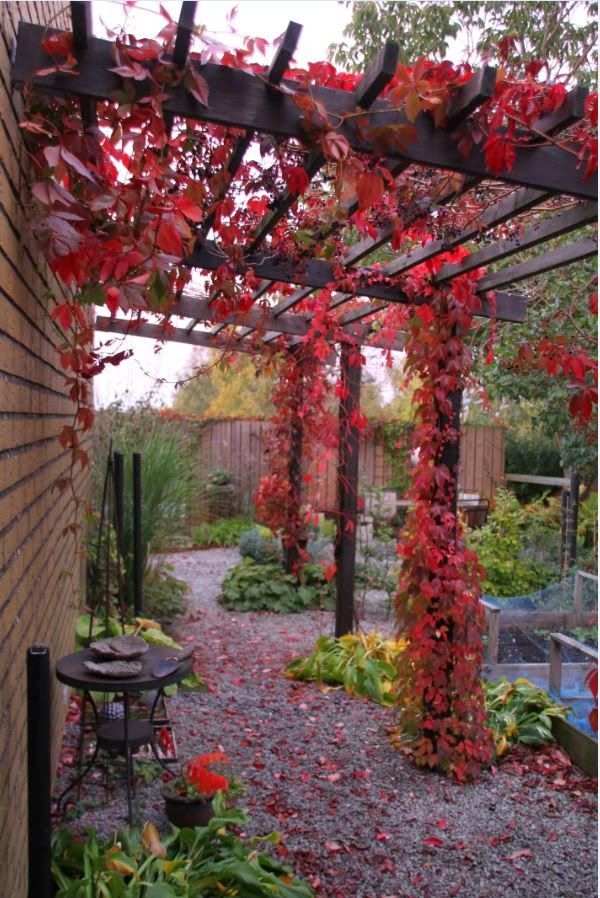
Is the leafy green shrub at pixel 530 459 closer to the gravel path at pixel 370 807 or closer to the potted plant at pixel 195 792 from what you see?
the gravel path at pixel 370 807

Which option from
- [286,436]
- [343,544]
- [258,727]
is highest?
[286,436]

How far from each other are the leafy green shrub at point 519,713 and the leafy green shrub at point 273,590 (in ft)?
10.2

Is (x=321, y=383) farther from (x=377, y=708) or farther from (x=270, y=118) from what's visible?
(x=270, y=118)

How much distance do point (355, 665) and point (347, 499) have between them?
58.9 inches

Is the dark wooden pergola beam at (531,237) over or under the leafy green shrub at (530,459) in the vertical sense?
over

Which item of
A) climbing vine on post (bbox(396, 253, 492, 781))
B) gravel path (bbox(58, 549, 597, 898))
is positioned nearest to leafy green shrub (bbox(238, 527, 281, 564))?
gravel path (bbox(58, 549, 597, 898))

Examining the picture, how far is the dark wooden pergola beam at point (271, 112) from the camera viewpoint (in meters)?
1.83

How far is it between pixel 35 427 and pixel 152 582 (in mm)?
4799

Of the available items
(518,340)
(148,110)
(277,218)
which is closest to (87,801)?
(277,218)

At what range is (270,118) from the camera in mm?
1979

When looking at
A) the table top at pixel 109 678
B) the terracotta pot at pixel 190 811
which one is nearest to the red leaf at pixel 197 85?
the table top at pixel 109 678

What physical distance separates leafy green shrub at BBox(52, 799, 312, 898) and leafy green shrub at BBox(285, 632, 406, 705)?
228cm

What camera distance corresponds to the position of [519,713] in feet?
15.2

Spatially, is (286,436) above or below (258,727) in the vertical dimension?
above
